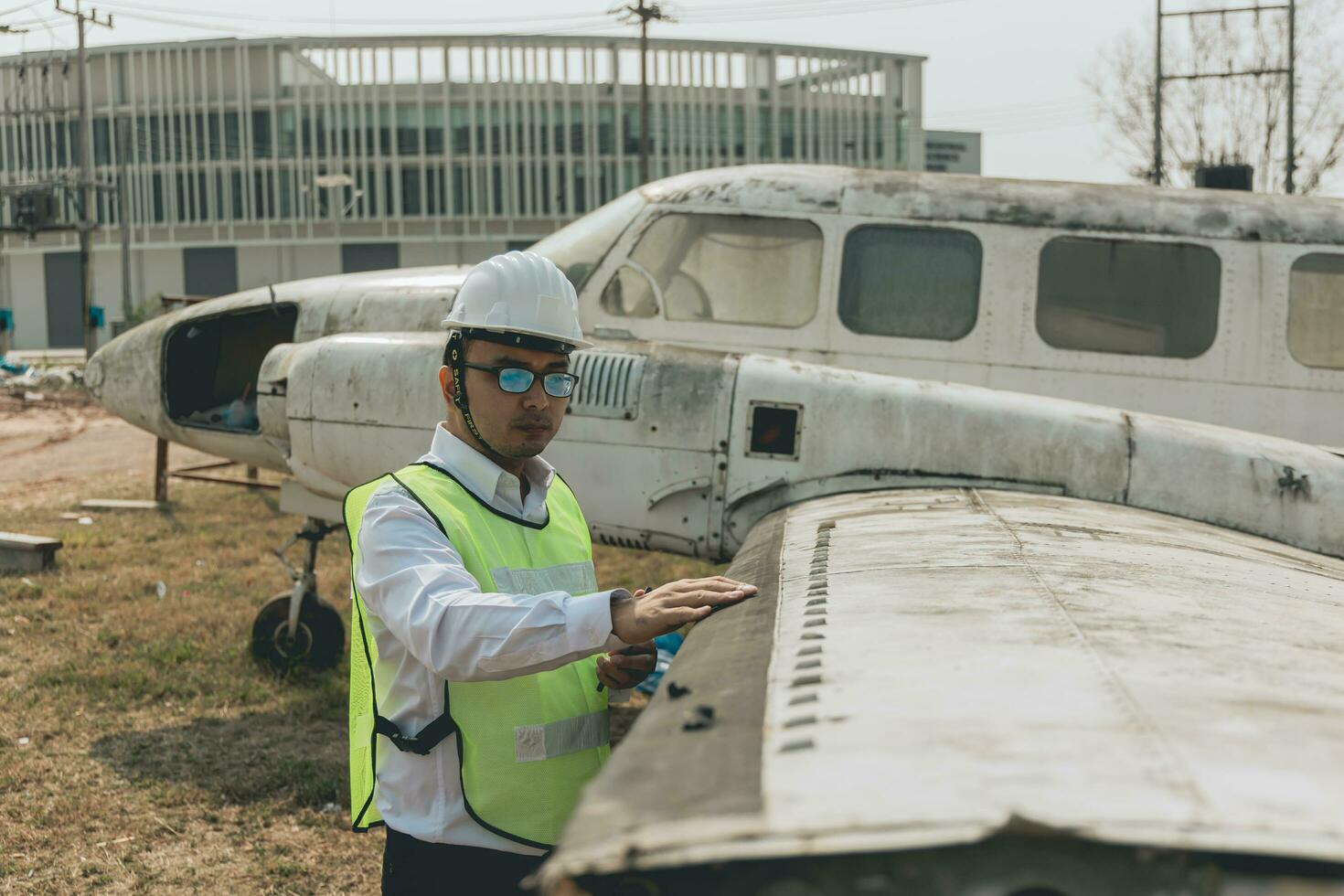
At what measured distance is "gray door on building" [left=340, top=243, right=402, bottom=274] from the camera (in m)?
67.8

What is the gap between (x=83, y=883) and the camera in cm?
518

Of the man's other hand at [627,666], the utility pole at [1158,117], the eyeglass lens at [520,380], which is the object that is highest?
the utility pole at [1158,117]

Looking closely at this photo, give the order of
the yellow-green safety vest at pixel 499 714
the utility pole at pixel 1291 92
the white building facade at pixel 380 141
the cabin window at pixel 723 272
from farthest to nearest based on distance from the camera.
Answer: the white building facade at pixel 380 141, the utility pole at pixel 1291 92, the cabin window at pixel 723 272, the yellow-green safety vest at pixel 499 714

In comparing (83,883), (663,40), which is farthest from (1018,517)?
(663,40)

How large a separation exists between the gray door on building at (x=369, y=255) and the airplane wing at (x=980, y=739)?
220ft

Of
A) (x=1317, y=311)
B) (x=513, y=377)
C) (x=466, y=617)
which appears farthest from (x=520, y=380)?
(x=1317, y=311)

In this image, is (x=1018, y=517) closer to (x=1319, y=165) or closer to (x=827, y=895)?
(x=827, y=895)

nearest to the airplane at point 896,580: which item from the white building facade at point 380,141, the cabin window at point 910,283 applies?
the cabin window at point 910,283

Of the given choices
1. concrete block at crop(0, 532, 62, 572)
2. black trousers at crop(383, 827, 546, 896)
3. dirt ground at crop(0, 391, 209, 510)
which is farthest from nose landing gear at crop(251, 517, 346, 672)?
dirt ground at crop(0, 391, 209, 510)

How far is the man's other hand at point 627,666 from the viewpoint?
318 cm

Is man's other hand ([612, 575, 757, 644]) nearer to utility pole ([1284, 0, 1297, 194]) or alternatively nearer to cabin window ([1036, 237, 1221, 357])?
cabin window ([1036, 237, 1221, 357])

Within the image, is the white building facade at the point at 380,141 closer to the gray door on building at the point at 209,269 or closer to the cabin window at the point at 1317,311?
the gray door on building at the point at 209,269

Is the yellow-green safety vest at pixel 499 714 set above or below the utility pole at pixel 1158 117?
below

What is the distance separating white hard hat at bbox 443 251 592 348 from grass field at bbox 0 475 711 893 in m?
3.25
